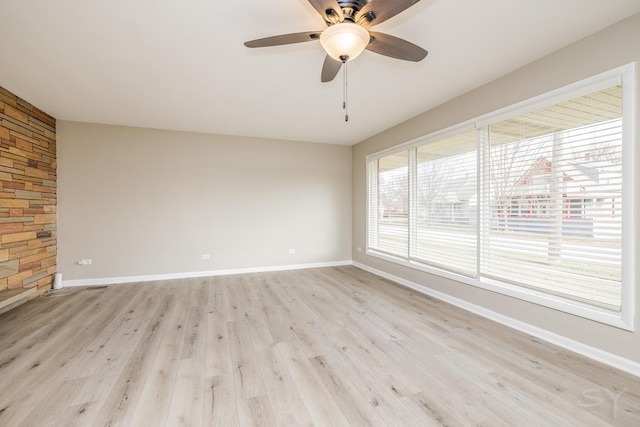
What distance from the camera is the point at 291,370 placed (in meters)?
2.06

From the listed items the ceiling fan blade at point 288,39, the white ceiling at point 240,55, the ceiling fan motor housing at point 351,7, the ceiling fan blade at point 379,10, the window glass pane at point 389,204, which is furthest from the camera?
the window glass pane at point 389,204

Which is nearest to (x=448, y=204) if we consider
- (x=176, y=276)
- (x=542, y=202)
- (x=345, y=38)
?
(x=542, y=202)

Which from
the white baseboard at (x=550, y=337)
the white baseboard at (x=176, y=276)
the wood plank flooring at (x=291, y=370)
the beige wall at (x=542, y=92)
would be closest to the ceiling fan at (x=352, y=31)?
the beige wall at (x=542, y=92)

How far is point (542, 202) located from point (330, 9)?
2.59 meters

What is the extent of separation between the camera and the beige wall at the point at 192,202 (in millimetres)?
4395

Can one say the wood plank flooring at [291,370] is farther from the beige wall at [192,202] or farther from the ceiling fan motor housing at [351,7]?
the ceiling fan motor housing at [351,7]

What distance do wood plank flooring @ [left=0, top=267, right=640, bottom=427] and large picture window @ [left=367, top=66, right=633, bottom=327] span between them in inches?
23.5

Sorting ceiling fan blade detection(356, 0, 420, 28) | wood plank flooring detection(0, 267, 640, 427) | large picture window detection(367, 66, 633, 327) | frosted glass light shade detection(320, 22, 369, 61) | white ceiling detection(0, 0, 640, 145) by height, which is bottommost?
wood plank flooring detection(0, 267, 640, 427)

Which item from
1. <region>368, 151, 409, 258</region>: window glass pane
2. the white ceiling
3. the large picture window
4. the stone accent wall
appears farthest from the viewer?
<region>368, 151, 409, 258</region>: window glass pane

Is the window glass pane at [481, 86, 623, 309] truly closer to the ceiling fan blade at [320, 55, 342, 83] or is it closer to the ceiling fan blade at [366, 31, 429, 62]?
the ceiling fan blade at [366, 31, 429, 62]

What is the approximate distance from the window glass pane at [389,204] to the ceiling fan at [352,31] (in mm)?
2822

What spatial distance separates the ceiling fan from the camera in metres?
1.53

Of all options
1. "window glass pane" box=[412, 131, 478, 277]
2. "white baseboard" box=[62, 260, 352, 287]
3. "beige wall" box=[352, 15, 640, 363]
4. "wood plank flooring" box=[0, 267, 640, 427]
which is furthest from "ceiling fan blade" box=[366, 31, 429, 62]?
"white baseboard" box=[62, 260, 352, 287]

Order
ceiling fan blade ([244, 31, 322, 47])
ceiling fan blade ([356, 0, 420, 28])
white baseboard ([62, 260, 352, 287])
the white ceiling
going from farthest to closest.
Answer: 1. white baseboard ([62, 260, 352, 287])
2. the white ceiling
3. ceiling fan blade ([244, 31, 322, 47])
4. ceiling fan blade ([356, 0, 420, 28])
